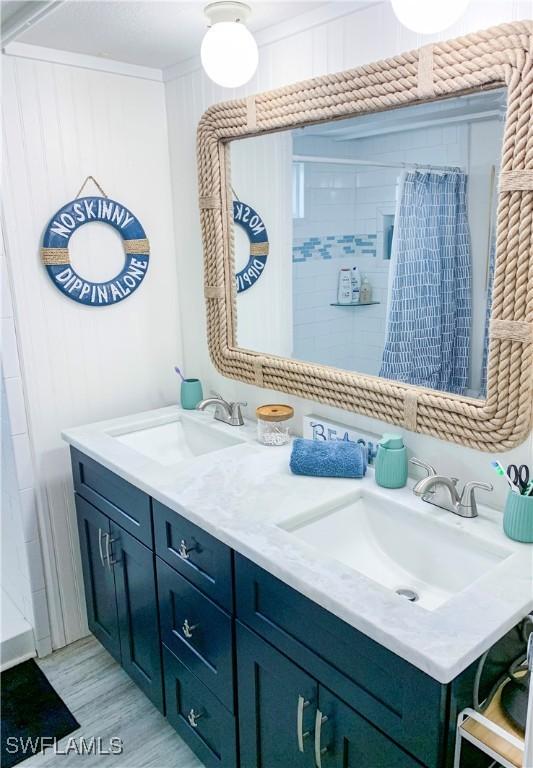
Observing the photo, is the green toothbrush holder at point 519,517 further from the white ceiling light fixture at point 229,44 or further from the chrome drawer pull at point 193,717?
the white ceiling light fixture at point 229,44

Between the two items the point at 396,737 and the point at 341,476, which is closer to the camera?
the point at 396,737

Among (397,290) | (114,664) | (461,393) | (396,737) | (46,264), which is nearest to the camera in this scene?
(396,737)

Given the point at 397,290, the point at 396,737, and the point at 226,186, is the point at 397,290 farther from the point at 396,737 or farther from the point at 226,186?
the point at 396,737

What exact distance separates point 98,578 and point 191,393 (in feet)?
2.43

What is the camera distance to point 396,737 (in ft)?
3.63

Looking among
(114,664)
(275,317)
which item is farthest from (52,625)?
(275,317)

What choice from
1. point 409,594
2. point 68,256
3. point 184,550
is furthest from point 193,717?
point 68,256

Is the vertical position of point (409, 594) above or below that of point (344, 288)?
below

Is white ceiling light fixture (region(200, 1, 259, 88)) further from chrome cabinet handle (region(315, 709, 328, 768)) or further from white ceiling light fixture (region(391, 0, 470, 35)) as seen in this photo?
chrome cabinet handle (region(315, 709, 328, 768))

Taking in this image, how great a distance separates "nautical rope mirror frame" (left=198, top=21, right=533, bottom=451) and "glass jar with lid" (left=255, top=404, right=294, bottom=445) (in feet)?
0.27

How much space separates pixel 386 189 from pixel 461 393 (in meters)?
0.56

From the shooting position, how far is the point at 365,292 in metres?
1.66

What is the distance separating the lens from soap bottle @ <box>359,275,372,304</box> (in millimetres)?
1645

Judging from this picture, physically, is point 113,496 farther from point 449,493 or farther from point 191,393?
point 449,493
